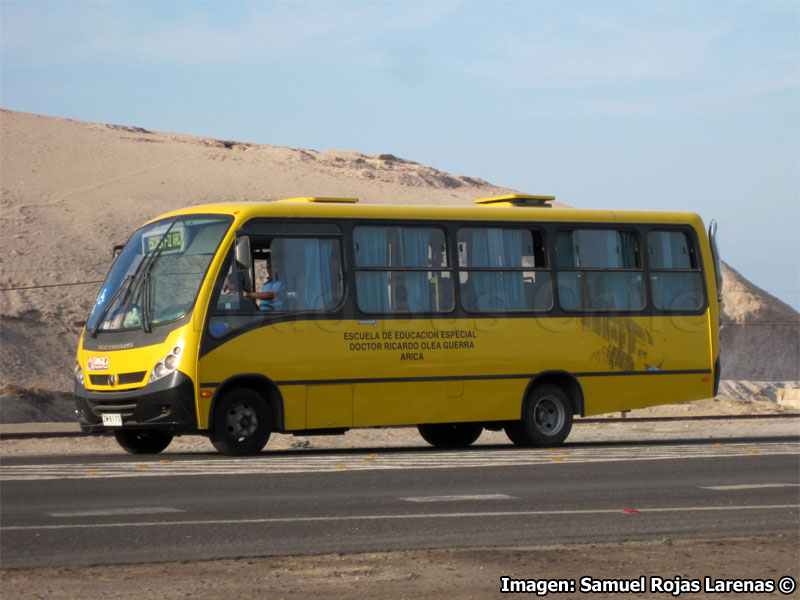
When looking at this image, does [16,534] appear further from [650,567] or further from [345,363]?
[345,363]

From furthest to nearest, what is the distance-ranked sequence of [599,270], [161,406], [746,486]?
[599,270] < [161,406] < [746,486]

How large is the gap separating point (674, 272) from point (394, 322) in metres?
5.06

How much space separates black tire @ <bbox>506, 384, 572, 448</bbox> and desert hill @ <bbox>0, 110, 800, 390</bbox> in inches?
879

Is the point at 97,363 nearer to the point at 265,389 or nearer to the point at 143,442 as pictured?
the point at 143,442

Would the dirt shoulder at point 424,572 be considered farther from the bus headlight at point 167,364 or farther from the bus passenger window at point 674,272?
the bus passenger window at point 674,272

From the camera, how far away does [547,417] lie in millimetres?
19125

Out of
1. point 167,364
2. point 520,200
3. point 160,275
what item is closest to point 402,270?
point 520,200

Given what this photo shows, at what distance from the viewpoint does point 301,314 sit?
17172 millimetres

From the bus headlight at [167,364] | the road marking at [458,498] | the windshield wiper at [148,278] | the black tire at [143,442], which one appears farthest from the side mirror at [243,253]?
the road marking at [458,498]

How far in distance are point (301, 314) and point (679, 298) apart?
6.49 meters

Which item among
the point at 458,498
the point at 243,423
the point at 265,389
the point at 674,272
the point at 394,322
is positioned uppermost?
the point at 674,272

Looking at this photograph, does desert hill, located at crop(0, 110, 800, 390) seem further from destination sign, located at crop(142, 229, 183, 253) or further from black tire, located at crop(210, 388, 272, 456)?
black tire, located at crop(210, 388, 272, 456)

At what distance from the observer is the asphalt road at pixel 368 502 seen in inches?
374

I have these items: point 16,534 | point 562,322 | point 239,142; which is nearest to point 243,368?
point 562,322
